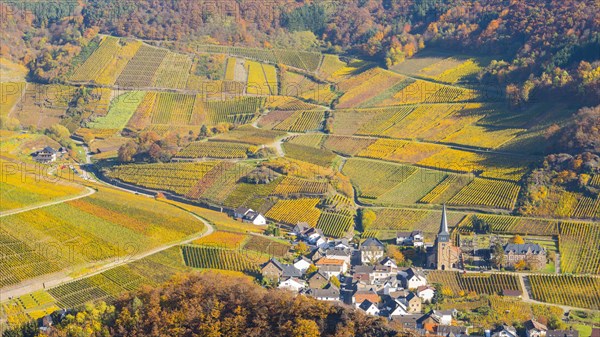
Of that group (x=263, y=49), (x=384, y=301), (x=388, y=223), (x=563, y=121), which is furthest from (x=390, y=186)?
(x=263, y=49)

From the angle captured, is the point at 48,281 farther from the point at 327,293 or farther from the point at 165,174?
the point at 165,174

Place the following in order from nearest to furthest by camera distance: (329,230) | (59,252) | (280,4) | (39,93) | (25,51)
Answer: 1. (59,252)
2. (329,230)
3. (39,93)
4. (25,51)
5. (280,4)

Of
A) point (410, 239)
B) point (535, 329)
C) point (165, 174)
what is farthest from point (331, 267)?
point (165, 174)

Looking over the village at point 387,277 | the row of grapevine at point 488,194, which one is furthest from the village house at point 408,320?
the row of grapevine at point 488,194

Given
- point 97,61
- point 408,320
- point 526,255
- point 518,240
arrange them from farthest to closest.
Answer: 1. point 97,61
2. point 518,240
3. point 526,255
4. point 408,320

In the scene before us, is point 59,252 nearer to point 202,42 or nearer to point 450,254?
point 450,254

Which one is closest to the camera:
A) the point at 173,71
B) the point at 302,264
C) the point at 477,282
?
the point at 477,282
